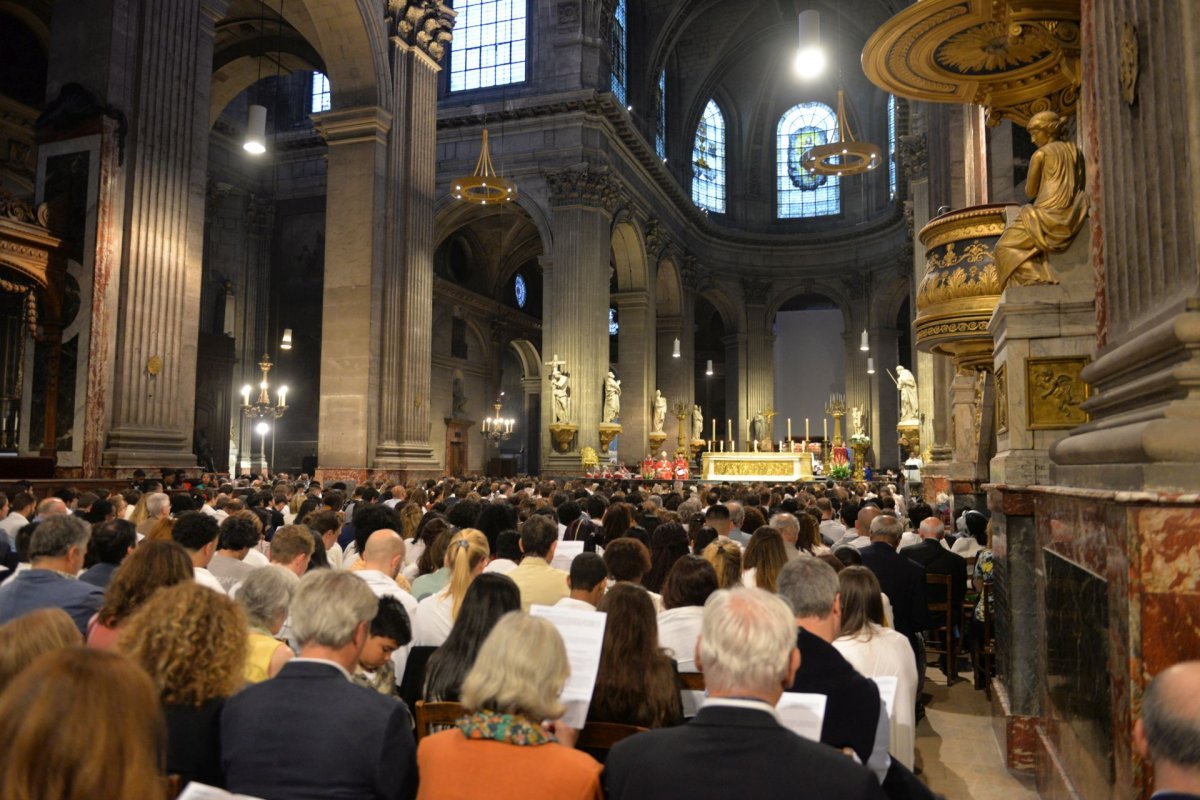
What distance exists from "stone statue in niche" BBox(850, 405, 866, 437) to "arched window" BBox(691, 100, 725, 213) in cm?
1125

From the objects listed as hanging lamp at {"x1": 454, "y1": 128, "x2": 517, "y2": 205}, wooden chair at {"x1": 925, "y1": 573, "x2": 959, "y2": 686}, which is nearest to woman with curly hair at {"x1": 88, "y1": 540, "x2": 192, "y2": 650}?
wooden chair at {"x1": 925, "y1": 573, "x2": 959, "y2": 686}

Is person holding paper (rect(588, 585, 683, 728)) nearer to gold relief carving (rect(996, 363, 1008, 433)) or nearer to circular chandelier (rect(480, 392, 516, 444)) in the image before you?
gold relief carving (rect(996, 363, 1008, 433))

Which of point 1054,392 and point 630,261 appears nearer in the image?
point 1054,392

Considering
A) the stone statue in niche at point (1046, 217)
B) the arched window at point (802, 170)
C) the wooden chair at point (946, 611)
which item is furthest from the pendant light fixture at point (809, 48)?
the arched window at point (802, 170)

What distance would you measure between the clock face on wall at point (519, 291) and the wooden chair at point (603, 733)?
37.6 metres

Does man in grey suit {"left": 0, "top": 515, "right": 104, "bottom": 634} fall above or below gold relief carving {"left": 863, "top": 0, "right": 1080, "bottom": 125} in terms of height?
below

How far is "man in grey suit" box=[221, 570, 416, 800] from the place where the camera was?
2463mm

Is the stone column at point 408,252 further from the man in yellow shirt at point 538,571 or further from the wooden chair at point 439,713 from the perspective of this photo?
the wooden chair at point 439,713

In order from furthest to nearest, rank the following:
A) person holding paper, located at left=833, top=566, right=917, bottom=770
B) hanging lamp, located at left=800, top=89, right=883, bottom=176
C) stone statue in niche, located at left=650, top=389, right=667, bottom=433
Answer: stone statue in niche, located at left=650, top=389, right=667, bottom=433 → hanging lamp, located at left=800, top=89, right=883, bottom=176 → person holding paper, located at left=833, top=566, right=917, bottom=770

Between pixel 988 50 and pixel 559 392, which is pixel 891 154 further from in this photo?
pixel 988 50

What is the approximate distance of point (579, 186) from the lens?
28.1m

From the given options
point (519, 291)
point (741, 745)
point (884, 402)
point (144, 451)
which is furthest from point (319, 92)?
point (741, 745)

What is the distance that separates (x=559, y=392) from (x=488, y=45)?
1202 cm

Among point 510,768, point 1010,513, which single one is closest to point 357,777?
point 510,768
